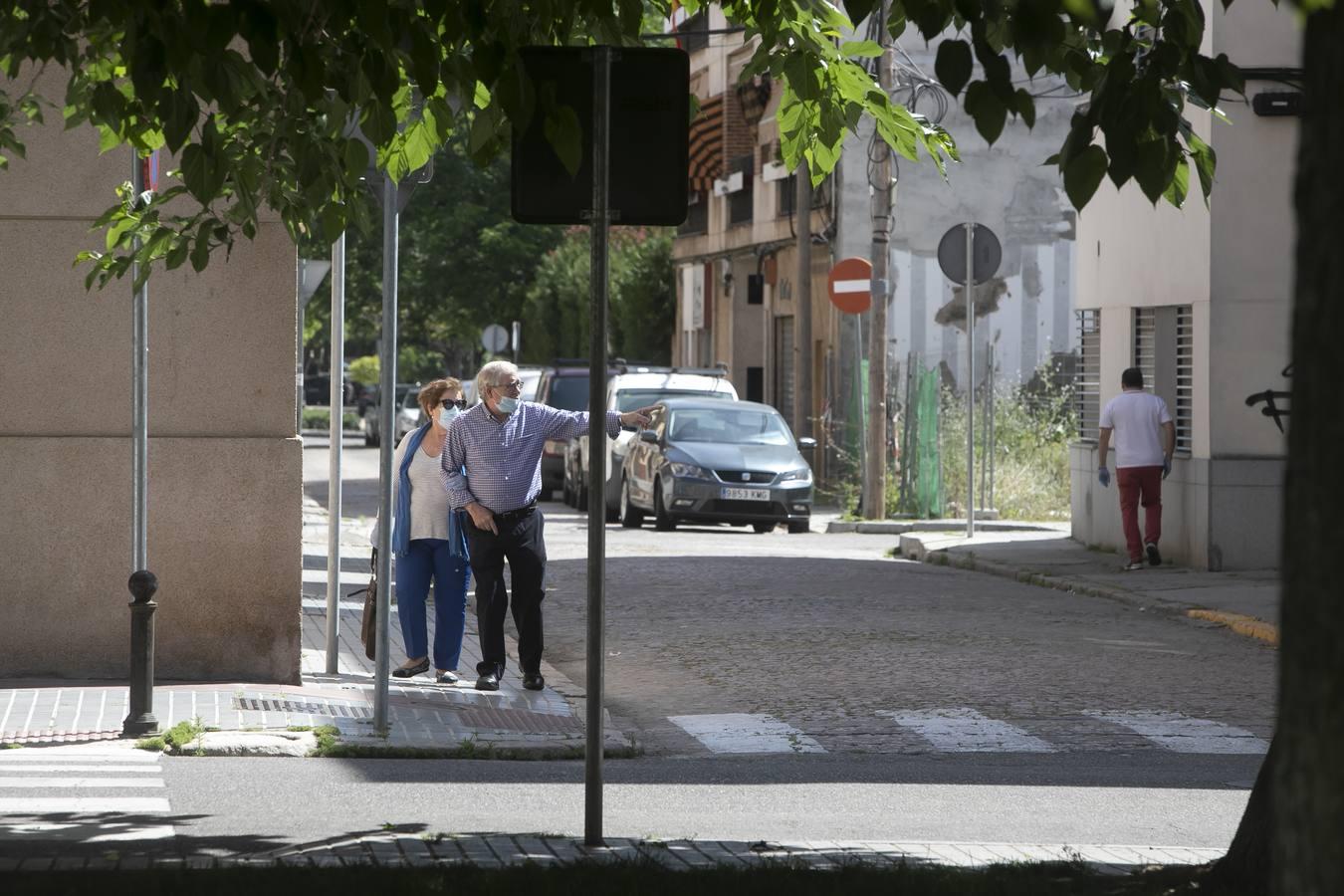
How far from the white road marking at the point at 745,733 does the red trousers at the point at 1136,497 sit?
915 centimetres

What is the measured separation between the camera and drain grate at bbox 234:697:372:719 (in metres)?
10.5

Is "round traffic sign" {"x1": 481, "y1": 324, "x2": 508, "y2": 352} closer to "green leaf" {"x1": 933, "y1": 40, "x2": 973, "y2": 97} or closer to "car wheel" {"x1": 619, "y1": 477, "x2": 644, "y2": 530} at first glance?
"car wheel" {"x1": 619, "y1": 477, "x2": 644, "y2": 530}

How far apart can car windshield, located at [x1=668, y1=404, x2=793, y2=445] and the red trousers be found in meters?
8.00

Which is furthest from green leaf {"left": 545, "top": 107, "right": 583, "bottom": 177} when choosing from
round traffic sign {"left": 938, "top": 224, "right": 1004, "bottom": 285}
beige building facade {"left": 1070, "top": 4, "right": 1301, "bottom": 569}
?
round traffic sign {"left": 938, "top": 224, "right": 1004, "bottom": 285}

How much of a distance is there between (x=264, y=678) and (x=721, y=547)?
11819 millimetres

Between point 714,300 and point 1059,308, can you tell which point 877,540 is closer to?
point 1059,308

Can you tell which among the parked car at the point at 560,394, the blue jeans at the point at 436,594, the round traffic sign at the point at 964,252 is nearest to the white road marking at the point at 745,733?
the blue jeans at the point at 436,594

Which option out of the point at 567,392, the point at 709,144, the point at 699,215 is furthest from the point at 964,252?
the point at 699,215

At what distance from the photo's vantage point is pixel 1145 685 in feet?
39.7

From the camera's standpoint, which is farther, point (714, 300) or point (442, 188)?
point (442, 188)

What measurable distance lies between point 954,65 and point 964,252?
19.2m

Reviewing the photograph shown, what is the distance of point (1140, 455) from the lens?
1934 cm

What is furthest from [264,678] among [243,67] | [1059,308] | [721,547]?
[1059,308]

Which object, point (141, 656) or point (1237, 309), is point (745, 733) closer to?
point (141, 656)
